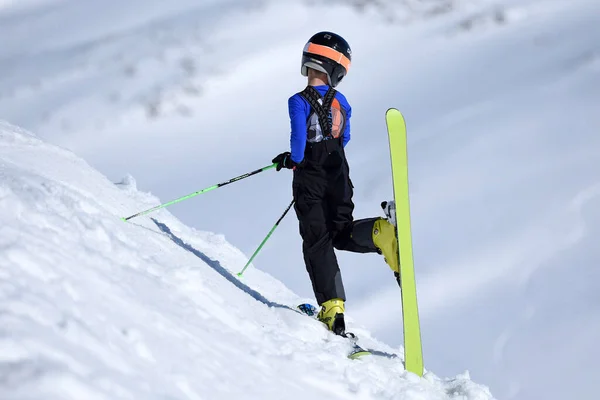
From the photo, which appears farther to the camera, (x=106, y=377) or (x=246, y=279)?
(x=246, y=279)

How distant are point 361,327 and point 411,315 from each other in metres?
1.55

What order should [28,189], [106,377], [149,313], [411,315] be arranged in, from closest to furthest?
1. [106,377]
2. [149,313]
3. [28,189]
4. [411,315]

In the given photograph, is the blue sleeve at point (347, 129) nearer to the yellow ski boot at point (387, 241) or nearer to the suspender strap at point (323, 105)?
the suspender strap at point (323, 105)

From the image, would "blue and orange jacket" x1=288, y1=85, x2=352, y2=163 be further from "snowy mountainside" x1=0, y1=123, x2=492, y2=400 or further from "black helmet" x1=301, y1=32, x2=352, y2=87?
"snowy mountainside" x1=0, y1=123, x2=492, y2=400

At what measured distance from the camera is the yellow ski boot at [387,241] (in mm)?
4547

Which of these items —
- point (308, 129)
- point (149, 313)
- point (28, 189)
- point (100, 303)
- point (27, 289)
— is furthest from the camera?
Answer: point (308, 129)

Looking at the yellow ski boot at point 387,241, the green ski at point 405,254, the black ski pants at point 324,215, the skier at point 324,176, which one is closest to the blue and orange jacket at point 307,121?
the skier at point 324,176

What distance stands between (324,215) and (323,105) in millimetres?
844

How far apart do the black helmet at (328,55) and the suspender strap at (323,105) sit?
13 cm

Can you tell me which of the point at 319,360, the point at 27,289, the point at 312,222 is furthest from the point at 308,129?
the point at 27,289

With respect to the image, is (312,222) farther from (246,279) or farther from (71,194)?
(71,194)

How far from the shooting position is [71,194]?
13.1 ft

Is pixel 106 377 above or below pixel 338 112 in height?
below

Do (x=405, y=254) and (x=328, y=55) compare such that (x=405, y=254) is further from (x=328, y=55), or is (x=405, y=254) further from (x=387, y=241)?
(x=328, y=55)
